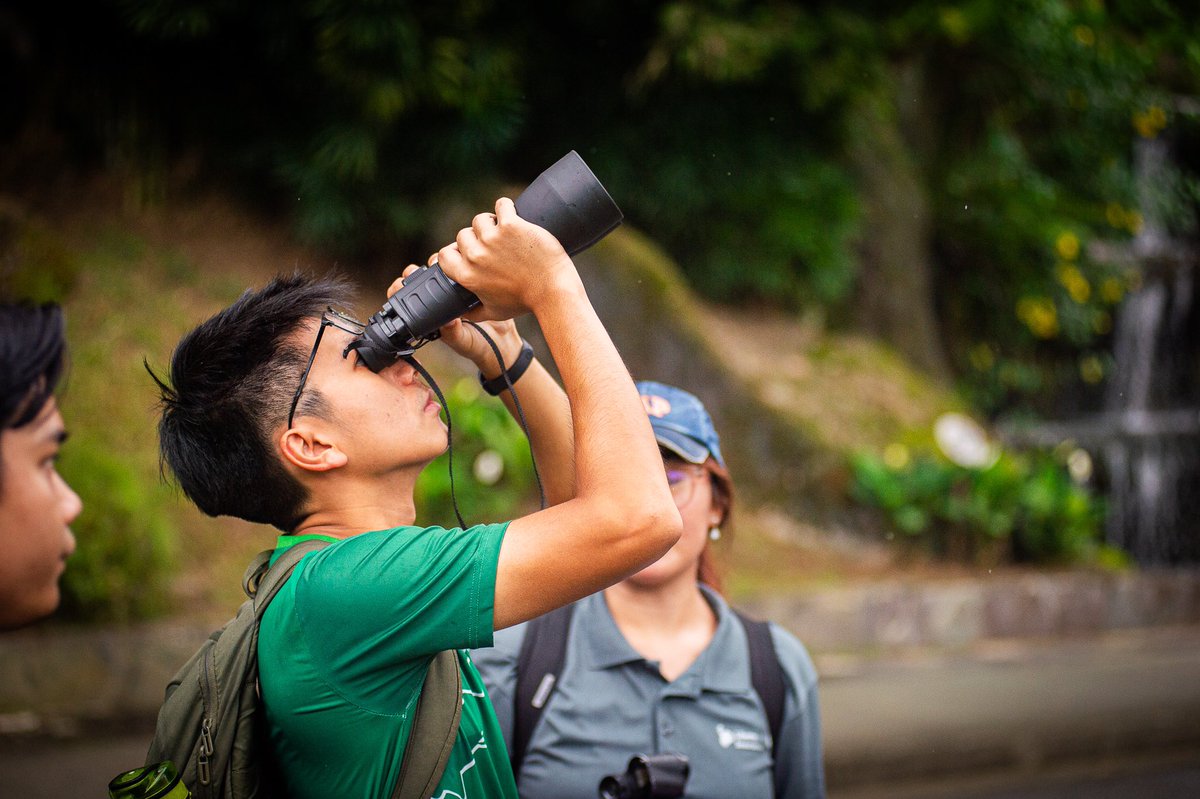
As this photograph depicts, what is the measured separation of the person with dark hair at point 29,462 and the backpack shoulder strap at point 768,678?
1.42m

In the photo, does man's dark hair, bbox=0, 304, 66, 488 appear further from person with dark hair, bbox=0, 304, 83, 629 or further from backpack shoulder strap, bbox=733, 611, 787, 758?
backpack shoulder strap, bbox=733, 611, 787, 758

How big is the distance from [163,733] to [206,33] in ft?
23.1

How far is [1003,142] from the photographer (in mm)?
10156

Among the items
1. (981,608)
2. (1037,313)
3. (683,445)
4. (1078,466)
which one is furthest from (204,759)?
(1037,313)

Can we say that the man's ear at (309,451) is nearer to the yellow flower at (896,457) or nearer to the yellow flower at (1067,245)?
the yellow flower at (896,457)

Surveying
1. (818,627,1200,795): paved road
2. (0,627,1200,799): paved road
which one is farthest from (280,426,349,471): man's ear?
(818,627,1200,795): paved road

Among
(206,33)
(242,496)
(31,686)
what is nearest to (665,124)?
(206,33)

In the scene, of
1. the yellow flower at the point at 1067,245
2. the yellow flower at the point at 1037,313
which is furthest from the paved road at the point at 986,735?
the yellow flower at the point at 1037,313

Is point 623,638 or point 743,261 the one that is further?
point 743,261

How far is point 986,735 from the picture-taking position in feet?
18.9

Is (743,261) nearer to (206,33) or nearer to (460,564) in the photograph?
(206,33)

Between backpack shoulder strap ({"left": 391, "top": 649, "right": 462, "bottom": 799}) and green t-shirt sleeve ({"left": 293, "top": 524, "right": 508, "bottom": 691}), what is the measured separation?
0.46 ft

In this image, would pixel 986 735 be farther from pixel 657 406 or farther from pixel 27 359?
pixel 27 359

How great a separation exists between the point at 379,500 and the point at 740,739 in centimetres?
99
